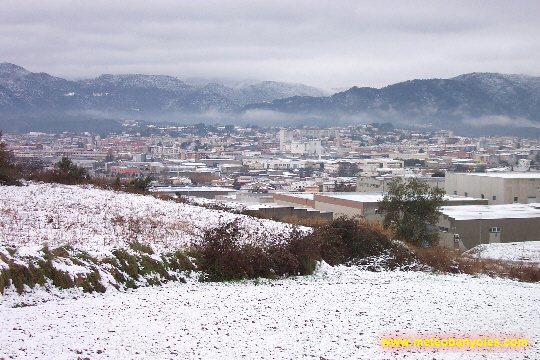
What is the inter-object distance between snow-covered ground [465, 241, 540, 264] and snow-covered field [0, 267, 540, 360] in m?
17.8

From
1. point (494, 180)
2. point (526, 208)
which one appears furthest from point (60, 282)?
point (494, 180)

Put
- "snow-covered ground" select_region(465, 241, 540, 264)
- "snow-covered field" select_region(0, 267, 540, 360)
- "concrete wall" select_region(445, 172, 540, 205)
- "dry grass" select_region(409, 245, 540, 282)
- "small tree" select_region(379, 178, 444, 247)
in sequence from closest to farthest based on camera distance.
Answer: "snow-covered field" select_region(0, 267, 540, 360) → "dry grass" select_region(409, 245, 540, 282) → "small tree" select_region(379, 178, 444, 247) → "snow-covered ground" select_region(465, 241, 540, 264) → "concrete wall" select_region(445, 172, 540, 205)

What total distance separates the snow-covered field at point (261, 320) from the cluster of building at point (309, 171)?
17701mm

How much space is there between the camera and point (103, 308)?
9305mm

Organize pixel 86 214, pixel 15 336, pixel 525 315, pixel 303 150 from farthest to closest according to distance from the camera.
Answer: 1. pixel 303 150
2. pixel 86 214
3. pixel 525 315
4. pixel 15 336

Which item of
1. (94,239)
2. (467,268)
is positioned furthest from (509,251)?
(94,239)

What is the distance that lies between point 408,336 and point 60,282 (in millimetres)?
5567

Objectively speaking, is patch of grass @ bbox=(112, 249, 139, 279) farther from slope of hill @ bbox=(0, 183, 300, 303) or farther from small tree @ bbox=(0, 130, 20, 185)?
small tree @ bbox=(0, 130, 20, 185)

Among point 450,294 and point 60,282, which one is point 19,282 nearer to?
point 60,282

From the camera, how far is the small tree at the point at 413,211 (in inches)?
1110

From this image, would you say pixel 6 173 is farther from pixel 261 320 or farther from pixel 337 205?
pixel 337 205

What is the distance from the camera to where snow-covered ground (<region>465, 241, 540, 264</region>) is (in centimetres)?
3003

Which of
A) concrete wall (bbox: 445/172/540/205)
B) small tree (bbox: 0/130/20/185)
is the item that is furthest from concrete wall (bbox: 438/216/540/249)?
small tree (bbox: 0/130/20/185)

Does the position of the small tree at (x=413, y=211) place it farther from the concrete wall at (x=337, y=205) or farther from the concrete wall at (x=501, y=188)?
the concrete wall at (x=501, y=188)
